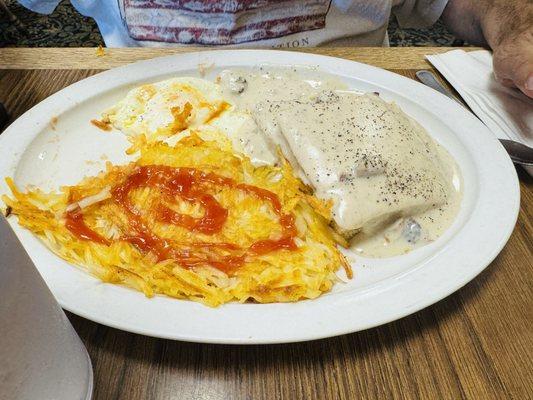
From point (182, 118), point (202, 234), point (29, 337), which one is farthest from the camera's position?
point (182, 118)

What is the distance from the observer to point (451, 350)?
2.63 feet

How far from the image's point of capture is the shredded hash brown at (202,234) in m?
0.84

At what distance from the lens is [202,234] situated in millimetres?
952

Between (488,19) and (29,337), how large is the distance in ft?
6.42

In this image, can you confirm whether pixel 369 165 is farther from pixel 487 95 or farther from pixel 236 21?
pixel 236 21

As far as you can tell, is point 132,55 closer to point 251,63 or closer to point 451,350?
point 251,63

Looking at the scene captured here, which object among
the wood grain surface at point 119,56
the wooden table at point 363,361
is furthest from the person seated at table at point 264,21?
the wooden table at point 363,361

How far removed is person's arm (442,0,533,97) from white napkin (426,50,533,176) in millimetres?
47

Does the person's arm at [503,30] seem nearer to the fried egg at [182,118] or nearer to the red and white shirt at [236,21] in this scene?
the red and white shirt at [236,21]

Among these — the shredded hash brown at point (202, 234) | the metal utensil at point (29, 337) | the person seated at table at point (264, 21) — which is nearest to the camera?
the metal utensil at point (29, 337)

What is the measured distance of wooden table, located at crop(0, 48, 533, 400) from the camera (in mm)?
737

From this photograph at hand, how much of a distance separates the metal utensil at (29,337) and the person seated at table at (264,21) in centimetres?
140

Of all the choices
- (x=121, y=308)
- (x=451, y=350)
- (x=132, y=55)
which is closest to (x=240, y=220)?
(x=121, y=308)

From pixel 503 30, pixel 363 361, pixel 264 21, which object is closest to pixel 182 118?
pixel 264 21
